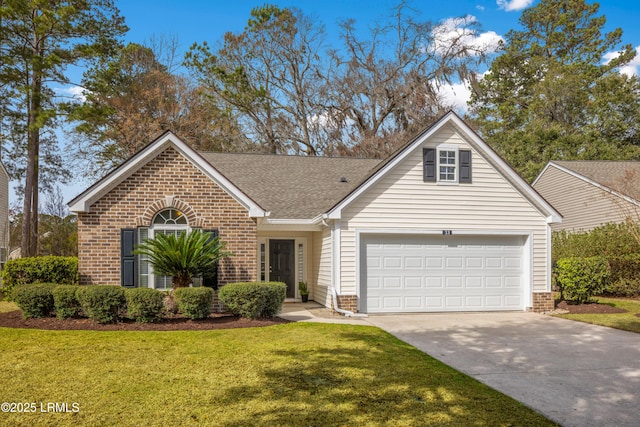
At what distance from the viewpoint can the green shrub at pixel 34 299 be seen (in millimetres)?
11031

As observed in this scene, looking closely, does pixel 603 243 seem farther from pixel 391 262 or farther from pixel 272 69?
pixel 272 69

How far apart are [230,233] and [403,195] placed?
4854 mm

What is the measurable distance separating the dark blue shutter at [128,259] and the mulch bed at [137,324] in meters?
1.48

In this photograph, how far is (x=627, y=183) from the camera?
2133 centimetres

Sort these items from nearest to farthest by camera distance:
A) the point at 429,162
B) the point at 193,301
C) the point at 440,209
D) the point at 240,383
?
the point at 240,383 → the point at 193,301 → the point at 429,162 → the point at 440,209

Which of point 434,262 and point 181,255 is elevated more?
point 181,255

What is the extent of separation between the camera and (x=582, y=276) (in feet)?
49.9

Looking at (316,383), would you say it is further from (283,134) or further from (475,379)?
(283,134)

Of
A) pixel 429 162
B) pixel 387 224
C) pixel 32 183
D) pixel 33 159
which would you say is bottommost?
pixel 387 224

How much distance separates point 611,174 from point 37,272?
78.3 feet

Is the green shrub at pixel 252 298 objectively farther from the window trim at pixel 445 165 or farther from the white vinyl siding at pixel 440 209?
the window trim at pixel 445 165

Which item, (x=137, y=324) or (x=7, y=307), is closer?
(x=137, y=324)

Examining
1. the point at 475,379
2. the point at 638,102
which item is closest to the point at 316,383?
the point at 475,379

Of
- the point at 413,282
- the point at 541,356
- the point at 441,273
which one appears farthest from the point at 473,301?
the point at 541,356
